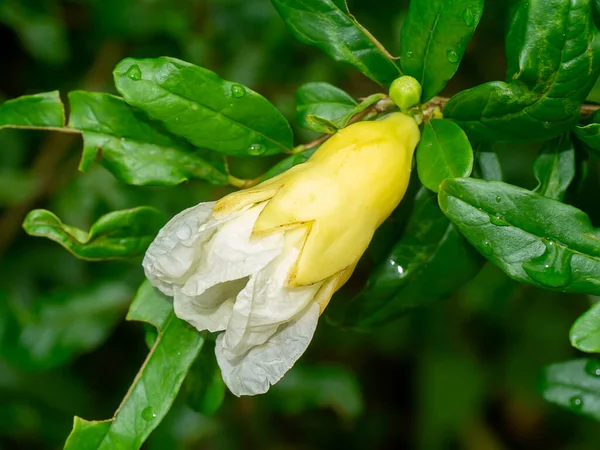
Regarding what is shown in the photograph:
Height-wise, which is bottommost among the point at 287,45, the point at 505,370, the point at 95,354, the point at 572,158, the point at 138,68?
the point at 505,370

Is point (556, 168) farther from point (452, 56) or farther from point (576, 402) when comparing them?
point (576, 402)

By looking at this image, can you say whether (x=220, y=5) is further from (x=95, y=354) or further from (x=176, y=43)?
(x=95, y=354)

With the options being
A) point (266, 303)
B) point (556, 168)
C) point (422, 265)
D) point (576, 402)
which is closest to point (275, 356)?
point (266, 303)

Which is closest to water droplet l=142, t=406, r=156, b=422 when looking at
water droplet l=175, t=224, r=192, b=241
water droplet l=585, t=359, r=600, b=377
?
water droplet l=175, t=224, r=192, b=241

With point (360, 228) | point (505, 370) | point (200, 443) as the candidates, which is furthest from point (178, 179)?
point (505, 370)

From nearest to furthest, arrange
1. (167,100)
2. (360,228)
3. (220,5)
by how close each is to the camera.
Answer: (360,228) < (167,100) < (220,5)

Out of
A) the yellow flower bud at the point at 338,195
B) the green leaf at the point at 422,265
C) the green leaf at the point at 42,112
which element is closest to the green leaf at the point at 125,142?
the green leaf at the point at 42,112
